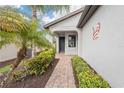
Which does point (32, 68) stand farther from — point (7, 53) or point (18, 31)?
point (7, 53)

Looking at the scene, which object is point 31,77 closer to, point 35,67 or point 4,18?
point 35,67

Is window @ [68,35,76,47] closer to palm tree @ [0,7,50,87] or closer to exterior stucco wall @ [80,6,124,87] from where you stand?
palm tree @ [0,7,50,87]

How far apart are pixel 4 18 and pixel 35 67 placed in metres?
3.62

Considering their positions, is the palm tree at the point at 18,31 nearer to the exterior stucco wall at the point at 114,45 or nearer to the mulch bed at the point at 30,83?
the mulch bed at the point at 30,83

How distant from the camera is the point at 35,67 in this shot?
932cm

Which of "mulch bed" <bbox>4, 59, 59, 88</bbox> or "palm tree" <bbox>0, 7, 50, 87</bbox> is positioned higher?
"palm tree" <bbox>0, 7, 50, 87</bbox>

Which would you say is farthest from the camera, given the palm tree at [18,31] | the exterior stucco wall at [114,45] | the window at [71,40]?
the window at [71,40]

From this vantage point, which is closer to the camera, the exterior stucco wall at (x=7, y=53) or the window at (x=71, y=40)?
the exterior stucco wall at (x=7, y=53)

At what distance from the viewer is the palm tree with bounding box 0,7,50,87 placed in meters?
6.47

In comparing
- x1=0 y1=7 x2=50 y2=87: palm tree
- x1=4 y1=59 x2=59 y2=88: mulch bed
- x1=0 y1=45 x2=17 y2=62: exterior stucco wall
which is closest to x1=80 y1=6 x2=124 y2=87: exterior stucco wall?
x1=4 y1=59 x2=59 y2=88: mulch bed

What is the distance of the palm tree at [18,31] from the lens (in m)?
6.47

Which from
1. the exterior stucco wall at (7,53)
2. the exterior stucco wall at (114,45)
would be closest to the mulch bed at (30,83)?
the exterior stucco wall at (114,45)

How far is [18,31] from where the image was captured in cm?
684
